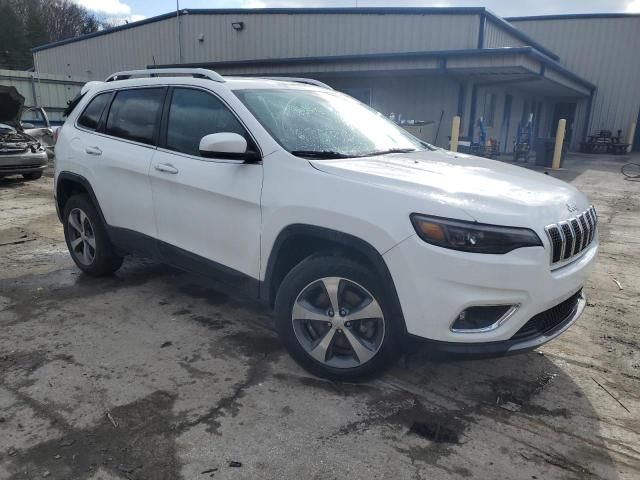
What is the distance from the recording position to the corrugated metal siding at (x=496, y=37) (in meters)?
16.9

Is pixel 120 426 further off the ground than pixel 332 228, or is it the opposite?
pixel 332 228

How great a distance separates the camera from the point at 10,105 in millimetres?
12695

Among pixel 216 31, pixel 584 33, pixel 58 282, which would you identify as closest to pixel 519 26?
pixel 584 33

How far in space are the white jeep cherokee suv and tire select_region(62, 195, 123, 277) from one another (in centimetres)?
22

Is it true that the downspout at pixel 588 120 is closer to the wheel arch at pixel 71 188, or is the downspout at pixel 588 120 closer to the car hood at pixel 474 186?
the car hood at pixel 474 186

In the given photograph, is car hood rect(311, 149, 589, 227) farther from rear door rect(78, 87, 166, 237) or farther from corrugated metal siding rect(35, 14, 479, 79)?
corrugated metal siding rect(35, 14, 479, 79)

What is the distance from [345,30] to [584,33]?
17.3 meters

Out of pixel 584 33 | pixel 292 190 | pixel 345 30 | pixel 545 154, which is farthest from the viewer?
pixel 584 33

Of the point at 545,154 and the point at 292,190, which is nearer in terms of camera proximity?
the point at 292,190

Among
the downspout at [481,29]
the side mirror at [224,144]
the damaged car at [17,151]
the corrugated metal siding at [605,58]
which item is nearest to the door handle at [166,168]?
the side mirror at [224,144]

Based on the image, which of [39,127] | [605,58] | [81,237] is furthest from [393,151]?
[605,58]

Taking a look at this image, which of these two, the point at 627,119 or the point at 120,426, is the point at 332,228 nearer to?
the point at 120,426

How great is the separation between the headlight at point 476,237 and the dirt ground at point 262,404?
2.56 feet

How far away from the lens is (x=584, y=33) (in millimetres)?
28562
